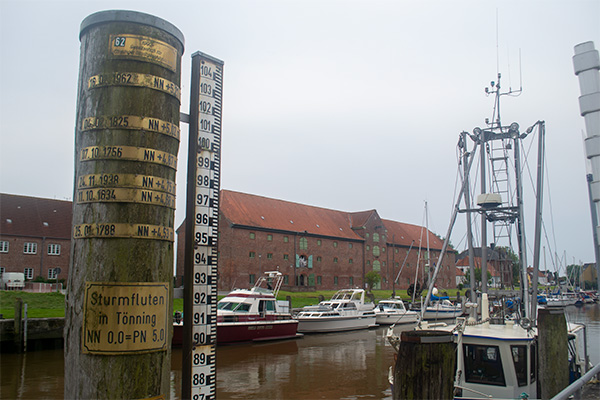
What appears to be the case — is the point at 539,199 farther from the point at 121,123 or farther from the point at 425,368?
the point at 121,123

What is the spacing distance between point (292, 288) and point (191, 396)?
55.0 meters

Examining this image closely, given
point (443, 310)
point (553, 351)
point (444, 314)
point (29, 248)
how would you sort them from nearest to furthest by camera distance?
point (553, 351) → point (444, 314) → point (443, 310) → point (29, 248)

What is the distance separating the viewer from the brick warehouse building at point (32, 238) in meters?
44.8

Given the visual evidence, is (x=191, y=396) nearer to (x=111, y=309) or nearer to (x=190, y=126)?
(x=111, y=309)

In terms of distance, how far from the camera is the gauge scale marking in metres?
4.00

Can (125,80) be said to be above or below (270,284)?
above

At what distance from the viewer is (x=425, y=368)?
333 centimetres

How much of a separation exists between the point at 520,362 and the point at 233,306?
2012cm

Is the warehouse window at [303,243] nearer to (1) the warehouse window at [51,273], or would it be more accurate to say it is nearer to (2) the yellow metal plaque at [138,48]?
(1) the warehouse window at [51,273]

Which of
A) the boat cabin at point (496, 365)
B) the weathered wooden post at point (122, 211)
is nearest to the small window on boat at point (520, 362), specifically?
the boat cabin at point (496, 365)

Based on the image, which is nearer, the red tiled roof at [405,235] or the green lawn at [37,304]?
the green lawn at [37,304]

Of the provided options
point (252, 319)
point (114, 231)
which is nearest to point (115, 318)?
point (114, 231)

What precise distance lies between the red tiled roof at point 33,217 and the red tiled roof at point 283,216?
645 inches

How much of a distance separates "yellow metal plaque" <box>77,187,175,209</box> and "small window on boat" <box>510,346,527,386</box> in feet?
32.6
